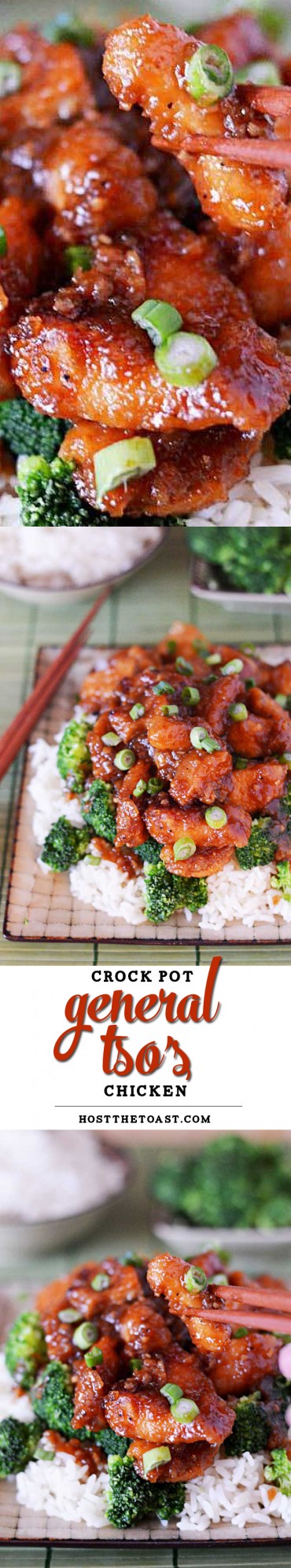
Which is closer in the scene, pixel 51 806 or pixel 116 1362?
pixel 116 1362

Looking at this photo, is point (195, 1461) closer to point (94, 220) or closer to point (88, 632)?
point (88, 632)

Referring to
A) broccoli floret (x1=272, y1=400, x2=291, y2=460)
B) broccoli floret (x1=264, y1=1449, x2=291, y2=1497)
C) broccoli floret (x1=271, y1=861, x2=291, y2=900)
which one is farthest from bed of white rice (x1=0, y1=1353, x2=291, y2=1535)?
broccoli floret (x1=272, y1=400, x2=291, y2=460)

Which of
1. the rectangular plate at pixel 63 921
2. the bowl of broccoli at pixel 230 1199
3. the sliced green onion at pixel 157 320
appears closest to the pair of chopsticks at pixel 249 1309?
the bowl of broccoli at pixel 230 1199

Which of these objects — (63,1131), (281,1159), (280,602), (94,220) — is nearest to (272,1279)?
(281,1159)

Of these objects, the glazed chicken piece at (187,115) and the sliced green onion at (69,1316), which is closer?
the glazed chicken piece at (187,115)

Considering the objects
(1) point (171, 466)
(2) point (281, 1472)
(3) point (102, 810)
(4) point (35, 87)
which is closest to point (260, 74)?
(4) point (35, 87)

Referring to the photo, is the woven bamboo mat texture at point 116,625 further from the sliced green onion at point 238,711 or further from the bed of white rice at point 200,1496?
the bed of white rice at point 200,1496
